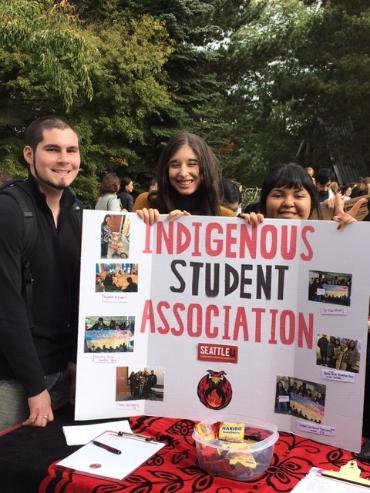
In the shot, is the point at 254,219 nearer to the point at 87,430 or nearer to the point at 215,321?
the point at 215,321

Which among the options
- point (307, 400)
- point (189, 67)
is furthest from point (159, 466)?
point (189, 67)

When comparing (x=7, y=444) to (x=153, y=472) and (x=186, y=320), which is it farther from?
(x=186, y=320)

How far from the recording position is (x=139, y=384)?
2.15 meters

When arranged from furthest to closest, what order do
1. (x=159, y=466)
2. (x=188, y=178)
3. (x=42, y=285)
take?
1. (x=188, y=178)
2. (x=42, y=285)
3. (x=159, y=466)

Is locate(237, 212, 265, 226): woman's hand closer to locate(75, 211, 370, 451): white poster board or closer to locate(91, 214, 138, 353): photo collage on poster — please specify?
locate(75, 211, 370, 451): white poster board

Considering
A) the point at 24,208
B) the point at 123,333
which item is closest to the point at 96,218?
the point at 24,208

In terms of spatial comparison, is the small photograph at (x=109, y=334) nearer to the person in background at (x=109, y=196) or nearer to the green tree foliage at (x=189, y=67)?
the person in background at (x=109, y=196)

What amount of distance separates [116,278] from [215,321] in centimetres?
43

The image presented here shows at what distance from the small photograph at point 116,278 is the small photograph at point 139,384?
1.05ft

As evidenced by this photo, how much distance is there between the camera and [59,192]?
2.28m

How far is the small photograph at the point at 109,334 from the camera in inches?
82.8

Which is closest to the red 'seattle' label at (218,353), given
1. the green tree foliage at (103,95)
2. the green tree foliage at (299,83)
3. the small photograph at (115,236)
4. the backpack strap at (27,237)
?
the small photograph at (115,236)

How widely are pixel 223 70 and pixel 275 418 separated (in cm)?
2207

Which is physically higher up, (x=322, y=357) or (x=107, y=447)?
(x=322, y=357)
